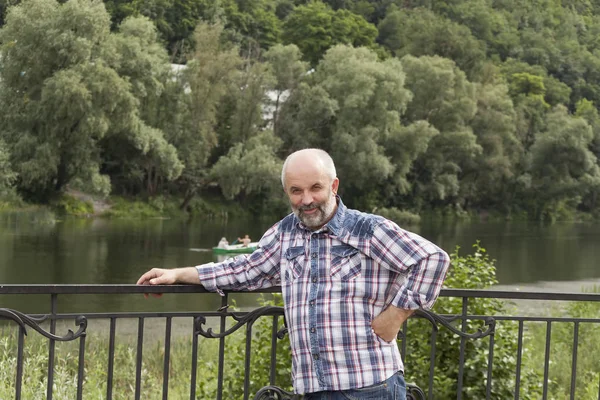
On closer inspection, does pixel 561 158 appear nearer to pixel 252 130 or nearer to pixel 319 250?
pixel 252 130

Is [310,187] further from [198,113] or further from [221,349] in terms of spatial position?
[198,113]

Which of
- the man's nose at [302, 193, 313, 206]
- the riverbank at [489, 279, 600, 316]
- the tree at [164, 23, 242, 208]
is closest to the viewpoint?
the man's nose at [302, 193, 313, 206]

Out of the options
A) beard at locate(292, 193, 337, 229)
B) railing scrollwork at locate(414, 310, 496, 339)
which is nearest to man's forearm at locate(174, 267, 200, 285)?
beard at locate(292, 193, 337, 229)

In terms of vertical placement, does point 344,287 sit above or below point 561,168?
below

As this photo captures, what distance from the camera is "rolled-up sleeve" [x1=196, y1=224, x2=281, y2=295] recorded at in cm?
315

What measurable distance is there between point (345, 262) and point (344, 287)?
0.30ft

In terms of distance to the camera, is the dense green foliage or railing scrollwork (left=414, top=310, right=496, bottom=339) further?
the dense green foliage

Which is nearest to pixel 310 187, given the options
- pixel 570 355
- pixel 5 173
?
pixel 570 355

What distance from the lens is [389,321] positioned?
2.82 metres

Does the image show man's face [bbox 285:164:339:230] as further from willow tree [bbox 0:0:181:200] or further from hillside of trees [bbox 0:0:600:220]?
hillside of trees [bbox 0:0:600:220]

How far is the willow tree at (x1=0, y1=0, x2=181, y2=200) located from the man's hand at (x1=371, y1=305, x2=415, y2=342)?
32.8 meters

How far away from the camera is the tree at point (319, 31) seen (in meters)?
69.1

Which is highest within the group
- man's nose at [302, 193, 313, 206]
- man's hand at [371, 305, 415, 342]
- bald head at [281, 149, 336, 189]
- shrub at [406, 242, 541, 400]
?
bald head at [281, 149, 336, 189]

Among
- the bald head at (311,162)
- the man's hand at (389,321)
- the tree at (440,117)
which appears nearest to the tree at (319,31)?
the tree at (440,117)
